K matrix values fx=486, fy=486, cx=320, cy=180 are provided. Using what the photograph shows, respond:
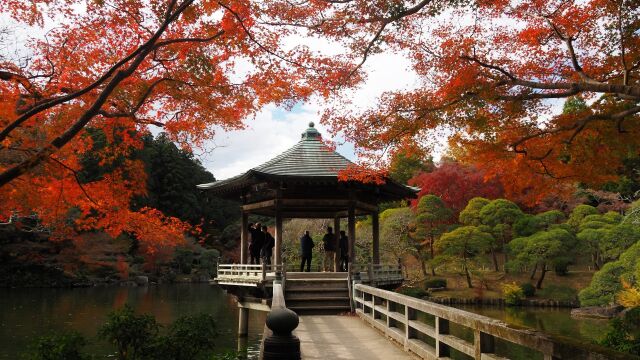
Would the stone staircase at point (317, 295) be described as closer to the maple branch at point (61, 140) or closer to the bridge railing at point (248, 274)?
the bridge railing at point (248, 274)

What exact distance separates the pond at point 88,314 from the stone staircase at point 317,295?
219 cm

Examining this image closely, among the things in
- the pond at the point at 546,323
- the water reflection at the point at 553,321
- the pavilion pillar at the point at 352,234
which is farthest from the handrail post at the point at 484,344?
the water reflection at the point at 553,321

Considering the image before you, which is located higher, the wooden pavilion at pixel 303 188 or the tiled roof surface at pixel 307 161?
the tiled roof surface at pixel 307 161

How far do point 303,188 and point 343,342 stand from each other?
6.36 meters

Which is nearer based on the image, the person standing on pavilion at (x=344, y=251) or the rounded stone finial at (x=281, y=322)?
the rounded stone finial at (x=281, y=322)

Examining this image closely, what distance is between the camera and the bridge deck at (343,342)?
6137mm

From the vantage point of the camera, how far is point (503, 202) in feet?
86.9

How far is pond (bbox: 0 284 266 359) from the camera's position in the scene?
14.1 metres

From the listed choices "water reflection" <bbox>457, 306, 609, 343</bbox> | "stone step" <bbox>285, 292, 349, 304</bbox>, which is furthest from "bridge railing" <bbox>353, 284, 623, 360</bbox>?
"water reflection" <bbox>457, 306, 609, 343</bbox>

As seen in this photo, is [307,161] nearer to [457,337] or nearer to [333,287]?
[333,287]

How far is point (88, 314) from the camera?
19812 millimetres

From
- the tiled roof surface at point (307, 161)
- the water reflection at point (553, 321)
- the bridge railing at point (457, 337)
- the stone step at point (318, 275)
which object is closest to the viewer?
the bridge railing at point (457, 337)

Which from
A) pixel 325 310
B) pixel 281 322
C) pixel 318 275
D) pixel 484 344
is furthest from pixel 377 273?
pixel 281 322

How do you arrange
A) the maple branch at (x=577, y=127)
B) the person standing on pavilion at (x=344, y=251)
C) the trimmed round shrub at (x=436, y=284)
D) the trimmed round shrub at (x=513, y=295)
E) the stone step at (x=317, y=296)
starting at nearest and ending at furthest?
the maple branch at (x=577, y=127) < the stone step at (x=317, y=296) < the person standing on pavilion at (x=344, y=251) < the trimmed round shrub at (x=513, y=295) < the trimmed round shrub at (x=436, y=284)
